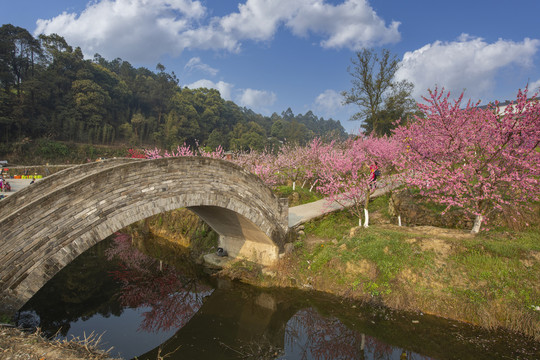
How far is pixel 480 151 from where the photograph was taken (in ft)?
36.9

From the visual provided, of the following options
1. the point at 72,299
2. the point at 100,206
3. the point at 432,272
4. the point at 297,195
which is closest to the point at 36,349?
the point at 100,206

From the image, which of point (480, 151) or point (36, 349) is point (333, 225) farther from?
point (36, 349)

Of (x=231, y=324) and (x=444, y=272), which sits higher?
(x=444, y=272)

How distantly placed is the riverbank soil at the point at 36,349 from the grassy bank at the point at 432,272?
24.8 ft

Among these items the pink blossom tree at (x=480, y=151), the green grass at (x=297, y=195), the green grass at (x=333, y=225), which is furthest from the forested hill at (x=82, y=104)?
the pink blossom tree at (x=480, y=151)

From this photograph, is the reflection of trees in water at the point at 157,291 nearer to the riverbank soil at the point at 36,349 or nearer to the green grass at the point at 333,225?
the riverbank soil at the point at 36,349

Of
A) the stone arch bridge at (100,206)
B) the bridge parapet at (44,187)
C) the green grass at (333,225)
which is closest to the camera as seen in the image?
the stone arch bridge at (100,206)

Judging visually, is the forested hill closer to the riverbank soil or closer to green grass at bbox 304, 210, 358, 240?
green grass at bbox 304, 210, 358, 240

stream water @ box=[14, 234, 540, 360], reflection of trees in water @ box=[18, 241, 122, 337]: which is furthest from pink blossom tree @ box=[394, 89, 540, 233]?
reflection of trees in water @ box=[18, 241, 122, 337]

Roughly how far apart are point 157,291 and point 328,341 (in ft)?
23.2

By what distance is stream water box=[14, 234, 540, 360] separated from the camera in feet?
26.9

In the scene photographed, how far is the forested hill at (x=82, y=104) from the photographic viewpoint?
3884 cm

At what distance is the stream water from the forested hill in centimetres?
2290

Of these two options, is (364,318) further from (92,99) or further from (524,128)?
(92,99)
